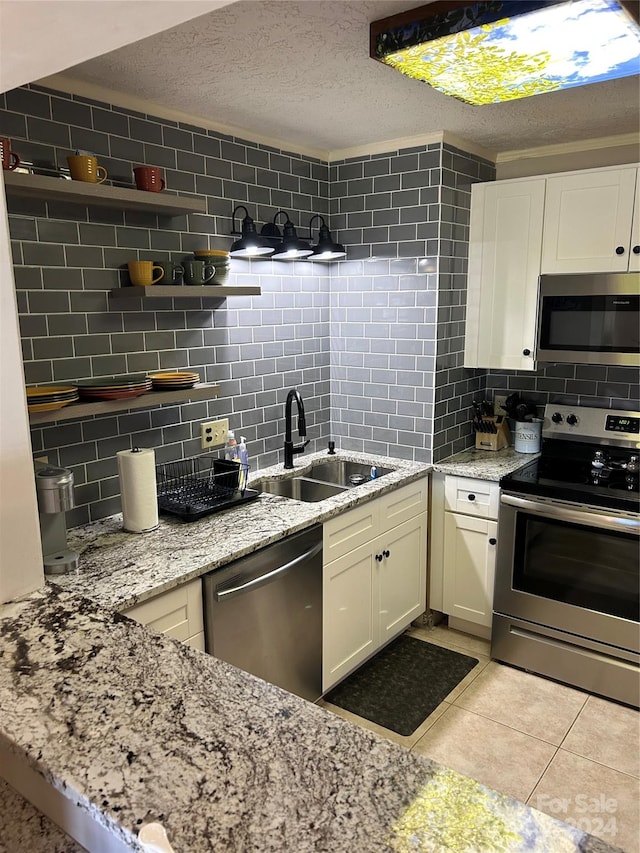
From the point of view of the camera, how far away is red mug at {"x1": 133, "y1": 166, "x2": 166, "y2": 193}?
2273mm

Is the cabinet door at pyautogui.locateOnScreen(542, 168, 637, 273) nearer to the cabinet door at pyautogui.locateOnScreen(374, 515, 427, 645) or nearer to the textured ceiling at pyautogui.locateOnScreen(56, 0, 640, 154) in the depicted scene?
the textured ceiling at pyautogui.locateOnScreen(56, 0, 640, 154)

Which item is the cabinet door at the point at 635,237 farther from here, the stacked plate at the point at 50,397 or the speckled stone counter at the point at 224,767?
the speckled stone counter at the point at 224,767

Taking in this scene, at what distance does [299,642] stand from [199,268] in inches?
60.8

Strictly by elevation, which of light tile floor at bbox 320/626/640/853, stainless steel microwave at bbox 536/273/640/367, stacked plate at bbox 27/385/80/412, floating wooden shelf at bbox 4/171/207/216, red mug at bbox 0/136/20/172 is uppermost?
red mug at bbox 0/136/20/172

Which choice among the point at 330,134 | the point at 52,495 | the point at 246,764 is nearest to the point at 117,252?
the point at 52,495

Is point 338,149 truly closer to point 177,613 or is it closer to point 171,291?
point 171,291

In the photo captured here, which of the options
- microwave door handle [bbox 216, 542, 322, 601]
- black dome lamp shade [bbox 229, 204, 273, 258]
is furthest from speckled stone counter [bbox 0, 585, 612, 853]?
black dome lamp shade [bbox 229, 204, 273, 258]

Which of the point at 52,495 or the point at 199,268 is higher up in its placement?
the point at 199,268

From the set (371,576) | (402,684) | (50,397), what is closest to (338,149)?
(50,397)

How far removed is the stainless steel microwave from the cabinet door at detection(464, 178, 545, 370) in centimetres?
10

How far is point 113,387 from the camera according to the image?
85.6 inches

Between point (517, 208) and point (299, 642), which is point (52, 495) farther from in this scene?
point (517, 208)

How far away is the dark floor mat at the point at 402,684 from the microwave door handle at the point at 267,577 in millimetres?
765

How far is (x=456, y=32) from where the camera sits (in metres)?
1.67
